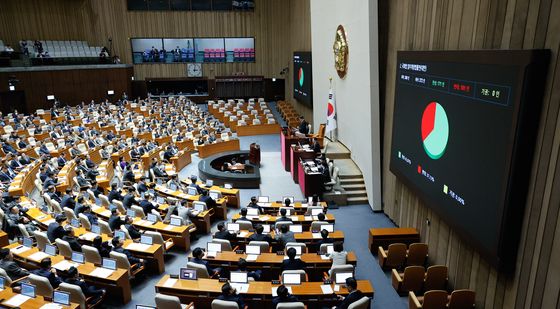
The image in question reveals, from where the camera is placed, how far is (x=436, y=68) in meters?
7.94

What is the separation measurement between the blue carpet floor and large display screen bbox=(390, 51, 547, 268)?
200cm

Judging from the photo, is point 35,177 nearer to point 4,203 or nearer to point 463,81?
point 4,203

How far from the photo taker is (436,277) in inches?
309

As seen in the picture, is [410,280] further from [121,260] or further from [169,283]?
[121,260]

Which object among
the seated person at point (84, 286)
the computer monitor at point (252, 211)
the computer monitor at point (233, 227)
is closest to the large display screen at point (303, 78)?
the computer monitor at point (252, 211)

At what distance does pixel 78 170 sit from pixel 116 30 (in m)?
21.8

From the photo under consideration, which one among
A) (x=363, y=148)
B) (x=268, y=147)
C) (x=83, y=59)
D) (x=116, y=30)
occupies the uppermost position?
(x=116, y=30)

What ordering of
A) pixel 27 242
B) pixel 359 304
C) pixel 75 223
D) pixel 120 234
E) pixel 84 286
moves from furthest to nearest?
pixel 75 223 → pixel 120 234 → pixel 27 242 → pixel 84 286 → pixel 359 304

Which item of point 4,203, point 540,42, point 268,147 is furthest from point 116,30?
point 540,42

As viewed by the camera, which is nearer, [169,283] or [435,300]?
[435,300]

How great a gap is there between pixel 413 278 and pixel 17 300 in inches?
284

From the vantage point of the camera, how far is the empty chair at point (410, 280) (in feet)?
25.6

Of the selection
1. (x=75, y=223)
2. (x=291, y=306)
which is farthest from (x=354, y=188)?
(x=75, y=223)

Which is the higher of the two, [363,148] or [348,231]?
[363,148]
